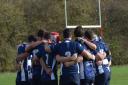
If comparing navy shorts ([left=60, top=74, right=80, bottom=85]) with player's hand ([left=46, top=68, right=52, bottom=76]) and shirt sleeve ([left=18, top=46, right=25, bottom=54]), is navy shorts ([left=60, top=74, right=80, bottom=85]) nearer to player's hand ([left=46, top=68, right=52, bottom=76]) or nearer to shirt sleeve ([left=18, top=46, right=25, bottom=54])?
player's hand ([left=46, top=68, right=52, bottom=76])

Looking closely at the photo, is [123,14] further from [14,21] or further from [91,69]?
[91,69]

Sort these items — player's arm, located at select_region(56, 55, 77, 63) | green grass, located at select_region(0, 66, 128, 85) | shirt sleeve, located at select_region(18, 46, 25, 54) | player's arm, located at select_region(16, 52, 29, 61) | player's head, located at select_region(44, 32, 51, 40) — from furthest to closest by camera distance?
green grass, located at select_region(0, 66, 128, 85)
shirt sleeve, located at select_region(18, 46, 25, 54)
player's arm, located at select_region(16, 52, 29, 61)
player's head, located at select_region(44, 32, 51, 40)
player's arm, located at select_region(56, 55, 77, 63)

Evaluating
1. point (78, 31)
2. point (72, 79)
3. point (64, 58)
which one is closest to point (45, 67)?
point (64, 58)

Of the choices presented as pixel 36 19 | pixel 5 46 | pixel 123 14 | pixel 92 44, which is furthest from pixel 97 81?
pixel 123 14

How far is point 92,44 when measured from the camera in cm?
1334

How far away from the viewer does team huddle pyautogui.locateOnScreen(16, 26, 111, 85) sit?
12.7m

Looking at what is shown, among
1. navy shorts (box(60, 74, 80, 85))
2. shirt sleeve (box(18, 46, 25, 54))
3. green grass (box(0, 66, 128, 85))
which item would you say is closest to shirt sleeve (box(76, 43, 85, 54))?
navy shorts (box(60, 74, 80, 85))

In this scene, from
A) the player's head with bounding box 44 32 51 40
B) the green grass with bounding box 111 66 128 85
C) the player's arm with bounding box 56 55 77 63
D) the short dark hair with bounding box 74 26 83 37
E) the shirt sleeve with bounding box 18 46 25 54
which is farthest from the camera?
the green grass with bounding box 111 66 128 85

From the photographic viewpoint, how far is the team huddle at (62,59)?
12.7 meters

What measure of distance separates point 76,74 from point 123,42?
99.7 feet

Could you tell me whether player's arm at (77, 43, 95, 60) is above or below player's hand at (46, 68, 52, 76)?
above

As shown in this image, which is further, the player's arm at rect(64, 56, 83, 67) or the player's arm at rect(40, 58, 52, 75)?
the player's arm at rect(40, 58, 52, 75)

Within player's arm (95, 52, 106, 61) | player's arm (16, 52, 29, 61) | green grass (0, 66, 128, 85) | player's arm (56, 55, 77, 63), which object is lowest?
green grass (0, 66, 128, 85)

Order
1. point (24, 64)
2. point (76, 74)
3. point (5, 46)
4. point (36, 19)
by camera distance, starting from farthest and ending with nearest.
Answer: point (36, 19)
point (5, 46)
point (24, 64)
point (76, 74)
